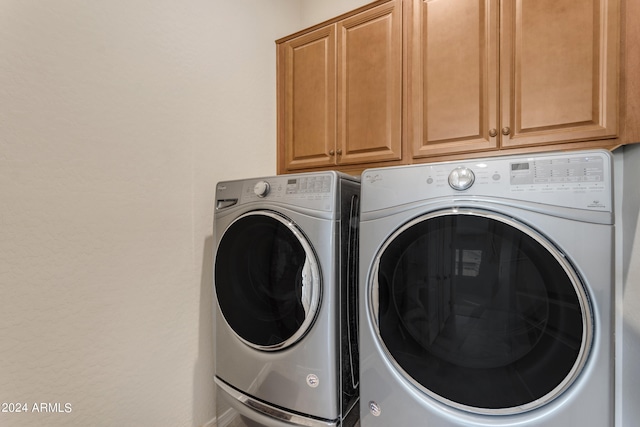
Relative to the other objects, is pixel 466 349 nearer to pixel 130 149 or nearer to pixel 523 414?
pixel 523 414

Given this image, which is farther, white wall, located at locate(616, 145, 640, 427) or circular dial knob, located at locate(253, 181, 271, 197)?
circular dial knob, located at locate(253, 181, 271, 197)

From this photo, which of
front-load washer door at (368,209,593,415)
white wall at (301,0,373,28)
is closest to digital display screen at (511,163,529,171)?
front-load washer door at (368,209,593,415)

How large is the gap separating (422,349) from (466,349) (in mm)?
122

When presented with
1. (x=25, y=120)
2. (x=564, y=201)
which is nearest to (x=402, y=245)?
(x=564, y=201)

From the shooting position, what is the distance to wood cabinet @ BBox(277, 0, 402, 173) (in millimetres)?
1409

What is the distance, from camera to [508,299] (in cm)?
77

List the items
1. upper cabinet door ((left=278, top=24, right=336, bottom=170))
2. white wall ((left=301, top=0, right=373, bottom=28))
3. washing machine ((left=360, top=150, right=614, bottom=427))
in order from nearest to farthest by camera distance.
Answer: washing machine ((left=360, top=150, right=614, bottom=427))
upper cabinet door ((left=278, top=24, right=336, bottom=170))
white wall ((left=301, top=0, right=373, bottom=28))

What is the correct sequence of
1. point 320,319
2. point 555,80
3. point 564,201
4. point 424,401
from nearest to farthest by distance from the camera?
point 564,201
point 424,401
point 320,319
point 555,80

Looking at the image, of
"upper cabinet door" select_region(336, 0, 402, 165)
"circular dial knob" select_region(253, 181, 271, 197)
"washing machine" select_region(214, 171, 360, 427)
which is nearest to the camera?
"washing machine" select_region(214, 171, 360, 427)

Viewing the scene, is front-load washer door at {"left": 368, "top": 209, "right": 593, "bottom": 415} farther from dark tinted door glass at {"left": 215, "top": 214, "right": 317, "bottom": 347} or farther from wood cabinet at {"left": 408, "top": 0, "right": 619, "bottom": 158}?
wood cabinet at {"left": 408, "top": 0, "right": 619, "bottom": 158}

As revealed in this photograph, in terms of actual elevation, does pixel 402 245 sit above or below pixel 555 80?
below

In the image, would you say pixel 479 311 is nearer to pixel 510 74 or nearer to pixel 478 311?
pixel 478 311

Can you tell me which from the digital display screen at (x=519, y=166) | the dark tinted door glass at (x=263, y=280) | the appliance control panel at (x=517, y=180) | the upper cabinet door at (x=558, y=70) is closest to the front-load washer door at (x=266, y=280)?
the dark tinted door glass at (x=263, y=280)

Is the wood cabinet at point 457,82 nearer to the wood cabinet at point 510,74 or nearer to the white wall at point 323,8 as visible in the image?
the wood cabinet at point 510,74
